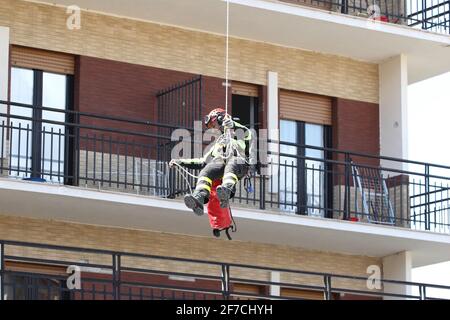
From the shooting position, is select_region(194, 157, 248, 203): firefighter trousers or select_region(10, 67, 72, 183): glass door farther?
select_region(10, 67, 72, 183): glass door

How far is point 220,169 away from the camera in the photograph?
32.1 meters

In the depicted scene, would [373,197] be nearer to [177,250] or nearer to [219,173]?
[177,250]

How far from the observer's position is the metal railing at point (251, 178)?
35.6 metres

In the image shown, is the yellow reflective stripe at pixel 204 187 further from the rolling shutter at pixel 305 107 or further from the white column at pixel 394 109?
the white column at pixel 394 109

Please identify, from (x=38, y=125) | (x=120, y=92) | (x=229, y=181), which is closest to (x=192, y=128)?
(x=120, y=92)

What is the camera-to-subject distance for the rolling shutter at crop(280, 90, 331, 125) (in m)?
39.0

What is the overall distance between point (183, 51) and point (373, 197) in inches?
149

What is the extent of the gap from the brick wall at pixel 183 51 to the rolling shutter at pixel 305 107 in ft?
0.49

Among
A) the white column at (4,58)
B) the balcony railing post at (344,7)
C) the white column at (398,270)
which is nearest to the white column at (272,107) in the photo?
the balcony railing post at (344,7)

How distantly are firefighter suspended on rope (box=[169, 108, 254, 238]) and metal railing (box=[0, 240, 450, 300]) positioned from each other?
1970mm

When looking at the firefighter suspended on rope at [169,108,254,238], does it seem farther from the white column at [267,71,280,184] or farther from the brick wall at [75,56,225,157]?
the white column at [267,71,280,184]

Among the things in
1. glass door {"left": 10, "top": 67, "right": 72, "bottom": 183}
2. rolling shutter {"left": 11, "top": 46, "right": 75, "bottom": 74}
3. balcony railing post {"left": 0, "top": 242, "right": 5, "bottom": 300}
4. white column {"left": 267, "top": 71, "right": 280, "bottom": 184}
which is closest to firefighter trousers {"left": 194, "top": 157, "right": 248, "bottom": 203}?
balcony railing post {"left": 0, "top": 242, "right": 5, "bottom": 300}

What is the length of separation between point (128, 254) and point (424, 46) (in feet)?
26.0
